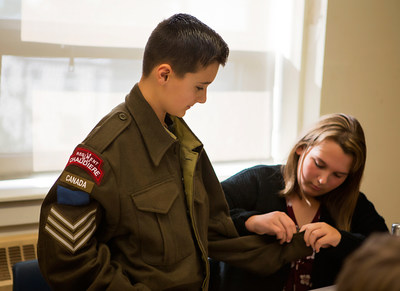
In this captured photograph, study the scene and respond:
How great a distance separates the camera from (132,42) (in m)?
2.30

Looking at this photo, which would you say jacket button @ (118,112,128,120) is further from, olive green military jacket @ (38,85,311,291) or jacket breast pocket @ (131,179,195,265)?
jacket breast pocket @ (131,179,195,265)

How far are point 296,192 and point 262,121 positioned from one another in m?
1.00

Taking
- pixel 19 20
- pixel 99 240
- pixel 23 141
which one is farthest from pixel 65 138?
pixel 99 240

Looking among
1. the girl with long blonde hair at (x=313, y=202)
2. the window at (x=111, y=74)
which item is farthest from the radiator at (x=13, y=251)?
the girl with long blonde hair at (x=313, y=202)

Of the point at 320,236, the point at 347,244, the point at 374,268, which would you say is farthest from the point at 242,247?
the point at 374,268

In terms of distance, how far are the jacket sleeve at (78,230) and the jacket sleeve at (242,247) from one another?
0.41m

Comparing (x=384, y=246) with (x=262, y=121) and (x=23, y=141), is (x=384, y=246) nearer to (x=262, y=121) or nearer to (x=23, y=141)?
(x=23, y=141)

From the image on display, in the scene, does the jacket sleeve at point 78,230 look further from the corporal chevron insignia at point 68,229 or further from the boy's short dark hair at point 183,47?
the boy's short dark hair at point 183,47

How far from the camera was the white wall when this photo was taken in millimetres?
2559

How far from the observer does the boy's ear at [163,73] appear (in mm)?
1258

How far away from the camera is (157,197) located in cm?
120

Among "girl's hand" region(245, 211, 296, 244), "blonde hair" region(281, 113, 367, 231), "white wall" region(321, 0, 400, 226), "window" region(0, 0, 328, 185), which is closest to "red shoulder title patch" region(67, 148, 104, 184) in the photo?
"girl's hand" region(245, 211, 296, 244)

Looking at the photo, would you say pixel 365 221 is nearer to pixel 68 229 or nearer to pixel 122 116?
pixel 122 116

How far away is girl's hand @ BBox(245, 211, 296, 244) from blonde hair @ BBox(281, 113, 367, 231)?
260 mm
